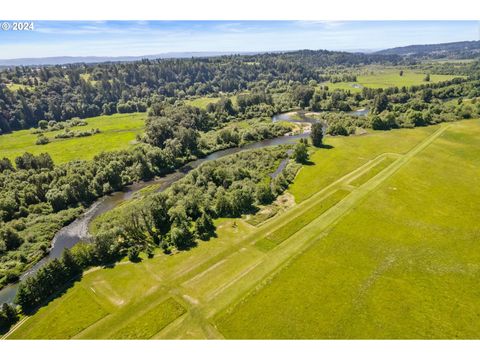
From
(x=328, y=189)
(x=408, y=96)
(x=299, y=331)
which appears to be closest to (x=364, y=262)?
(x=299, y=331)

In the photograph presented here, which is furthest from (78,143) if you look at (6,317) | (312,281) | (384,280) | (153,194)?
(384,280)

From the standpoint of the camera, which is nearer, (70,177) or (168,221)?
(168,221)

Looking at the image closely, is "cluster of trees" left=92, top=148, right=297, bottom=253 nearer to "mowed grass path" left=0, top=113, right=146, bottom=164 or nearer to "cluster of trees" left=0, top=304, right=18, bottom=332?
"cluster of trees" left=0, top=304, right=18, bottom=332

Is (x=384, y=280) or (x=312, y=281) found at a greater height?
(x=384, y=280)

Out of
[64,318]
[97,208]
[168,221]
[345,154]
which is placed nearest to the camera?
[64,318]

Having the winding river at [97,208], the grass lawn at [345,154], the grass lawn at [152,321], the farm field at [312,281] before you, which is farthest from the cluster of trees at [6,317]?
the grass lawn at [345,154]

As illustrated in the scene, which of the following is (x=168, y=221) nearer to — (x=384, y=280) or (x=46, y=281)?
(x=46, y=281)

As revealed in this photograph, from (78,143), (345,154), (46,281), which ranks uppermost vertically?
(78,143)
